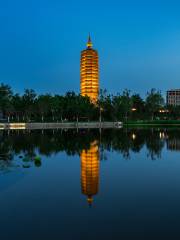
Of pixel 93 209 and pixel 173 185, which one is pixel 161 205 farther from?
pixel 173 185

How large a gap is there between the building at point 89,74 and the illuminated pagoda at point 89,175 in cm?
11064

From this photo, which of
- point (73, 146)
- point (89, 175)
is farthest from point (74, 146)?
point (89, 175)

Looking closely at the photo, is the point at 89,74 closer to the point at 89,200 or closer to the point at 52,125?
the point at 52,125

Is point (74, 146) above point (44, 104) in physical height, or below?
below

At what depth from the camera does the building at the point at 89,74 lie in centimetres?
13112

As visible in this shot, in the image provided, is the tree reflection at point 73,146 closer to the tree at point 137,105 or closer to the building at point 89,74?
the tree at point 137,105

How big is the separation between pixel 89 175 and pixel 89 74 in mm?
121659

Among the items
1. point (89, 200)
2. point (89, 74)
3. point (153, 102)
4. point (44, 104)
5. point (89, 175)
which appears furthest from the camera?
point (89, 74)

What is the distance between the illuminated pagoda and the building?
363 ft

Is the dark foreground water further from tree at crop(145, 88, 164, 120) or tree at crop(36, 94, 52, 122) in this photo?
tree at crop(145, 88, 164, 120)

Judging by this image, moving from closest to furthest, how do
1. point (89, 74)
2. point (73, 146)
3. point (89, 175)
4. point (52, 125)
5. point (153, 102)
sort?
point (89, 175) < point (73, 146) < point (52, 125) < point (153, 102) < point (89, 74)

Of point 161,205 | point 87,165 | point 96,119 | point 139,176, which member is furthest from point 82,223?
point 96,119

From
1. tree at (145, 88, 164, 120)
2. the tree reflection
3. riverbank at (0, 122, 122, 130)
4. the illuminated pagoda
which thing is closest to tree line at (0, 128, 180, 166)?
the tree reflection

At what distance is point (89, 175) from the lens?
13812mm
